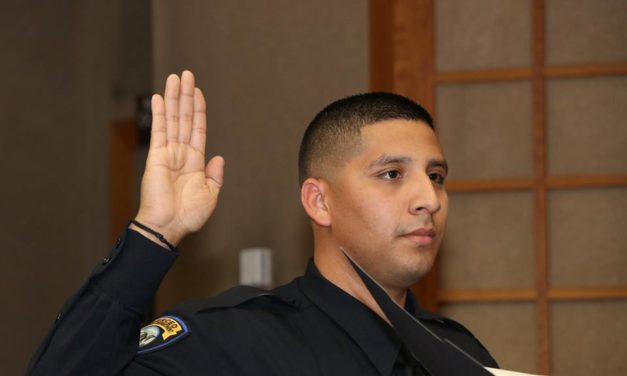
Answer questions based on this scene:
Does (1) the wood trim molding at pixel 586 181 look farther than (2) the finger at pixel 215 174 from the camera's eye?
Yes

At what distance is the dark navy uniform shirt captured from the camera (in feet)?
4.47

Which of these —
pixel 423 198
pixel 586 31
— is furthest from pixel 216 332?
pixel 586 31

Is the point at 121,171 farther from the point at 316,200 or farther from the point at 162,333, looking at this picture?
the point at 162,333

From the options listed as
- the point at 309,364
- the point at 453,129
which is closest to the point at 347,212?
the point at 309,364

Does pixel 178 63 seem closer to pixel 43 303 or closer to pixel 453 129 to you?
pixel 453 129

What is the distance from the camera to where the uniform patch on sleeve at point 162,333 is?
4.93 feet

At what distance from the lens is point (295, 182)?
10.3 ft

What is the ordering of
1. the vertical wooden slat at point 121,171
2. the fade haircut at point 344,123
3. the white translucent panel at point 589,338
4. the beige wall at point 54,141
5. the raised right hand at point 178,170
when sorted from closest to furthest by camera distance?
the raised right hand at point 178,170 < the fade haircut at point 344,123 < the white translucent panel at point 589,338 < the beige wall at point 54,141 < the vertical wooden slat at point 121,171

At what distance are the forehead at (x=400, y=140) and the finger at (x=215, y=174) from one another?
34 cm

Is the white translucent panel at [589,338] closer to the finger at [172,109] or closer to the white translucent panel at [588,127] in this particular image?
the white translucent panel at [588,127]

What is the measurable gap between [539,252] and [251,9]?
1221 millimetres

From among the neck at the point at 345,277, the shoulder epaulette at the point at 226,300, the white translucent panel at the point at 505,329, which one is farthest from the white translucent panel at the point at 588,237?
the shoulder epaulette at the point at 226,300

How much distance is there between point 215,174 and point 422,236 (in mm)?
382

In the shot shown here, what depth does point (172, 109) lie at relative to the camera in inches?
62.8
